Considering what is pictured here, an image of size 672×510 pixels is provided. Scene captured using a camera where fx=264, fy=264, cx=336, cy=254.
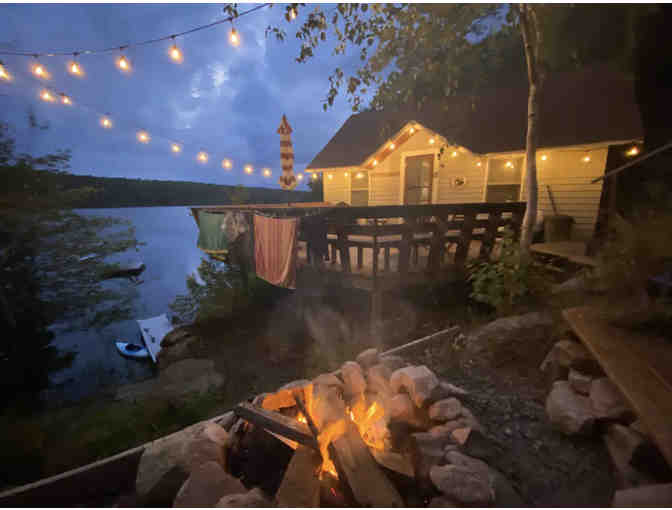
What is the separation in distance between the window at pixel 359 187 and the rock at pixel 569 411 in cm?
1119

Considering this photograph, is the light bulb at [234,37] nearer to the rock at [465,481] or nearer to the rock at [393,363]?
the rock at [393,363]

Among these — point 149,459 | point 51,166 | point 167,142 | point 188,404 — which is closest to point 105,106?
point 167,142

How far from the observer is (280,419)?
209 cm

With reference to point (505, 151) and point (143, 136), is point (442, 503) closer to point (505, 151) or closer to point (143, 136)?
point (505, 151)

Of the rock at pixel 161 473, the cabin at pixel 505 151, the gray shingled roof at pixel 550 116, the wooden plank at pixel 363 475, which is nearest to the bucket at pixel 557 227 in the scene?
the cabin at pixel 505 151

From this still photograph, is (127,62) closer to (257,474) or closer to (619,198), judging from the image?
(257,474)

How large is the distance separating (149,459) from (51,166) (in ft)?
39.5

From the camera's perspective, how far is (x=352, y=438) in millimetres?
1863

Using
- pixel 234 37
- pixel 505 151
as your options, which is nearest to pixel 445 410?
pixel 234 37

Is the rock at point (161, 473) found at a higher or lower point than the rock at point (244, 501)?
lower

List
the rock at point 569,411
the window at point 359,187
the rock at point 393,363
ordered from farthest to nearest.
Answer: the window at point 359,187 < the rock at point 393,363 < the rock at point 569,411

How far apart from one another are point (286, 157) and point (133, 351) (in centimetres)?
803

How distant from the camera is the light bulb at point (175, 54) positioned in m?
5.50

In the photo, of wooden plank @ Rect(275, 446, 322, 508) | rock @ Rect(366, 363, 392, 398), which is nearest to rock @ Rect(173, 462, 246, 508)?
wooden plank @ Rect(275, 446, 322, 508)
